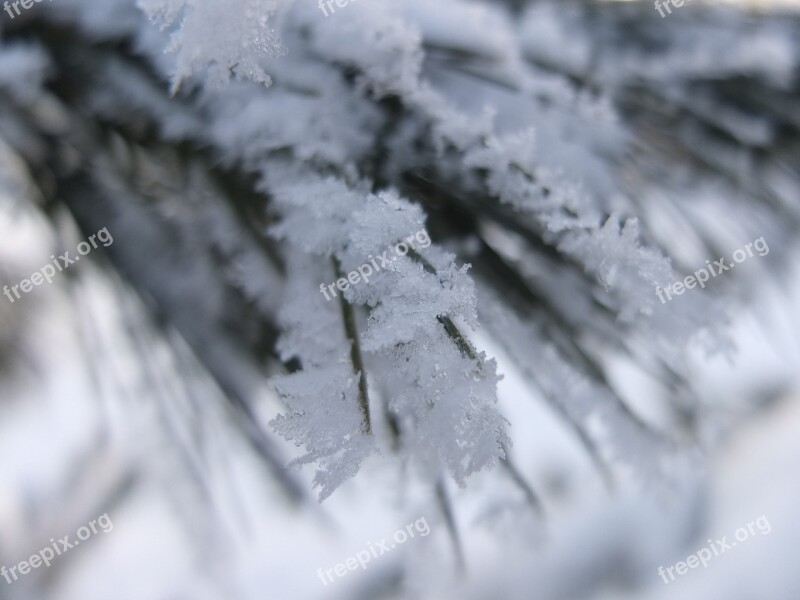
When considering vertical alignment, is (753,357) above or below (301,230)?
below

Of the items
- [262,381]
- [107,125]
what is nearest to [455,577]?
[262,381]

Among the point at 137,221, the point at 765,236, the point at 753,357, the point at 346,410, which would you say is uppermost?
the point at 137,221

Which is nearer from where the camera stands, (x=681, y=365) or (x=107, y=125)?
(x=107, y=125)

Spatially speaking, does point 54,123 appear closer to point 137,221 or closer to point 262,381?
point 137,221

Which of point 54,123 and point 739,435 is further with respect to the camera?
point 739,435

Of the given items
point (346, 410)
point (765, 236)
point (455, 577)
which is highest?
point (346, 410)

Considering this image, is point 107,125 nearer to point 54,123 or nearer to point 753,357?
point 54,123

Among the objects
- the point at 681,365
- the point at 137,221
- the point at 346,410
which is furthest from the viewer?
the point at 681,365

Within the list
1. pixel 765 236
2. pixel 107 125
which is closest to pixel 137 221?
pixel 107 125

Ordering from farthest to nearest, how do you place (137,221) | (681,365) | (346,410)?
(681,365) < (137,221) < (346,410)

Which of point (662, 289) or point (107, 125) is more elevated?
point (107, 125)
